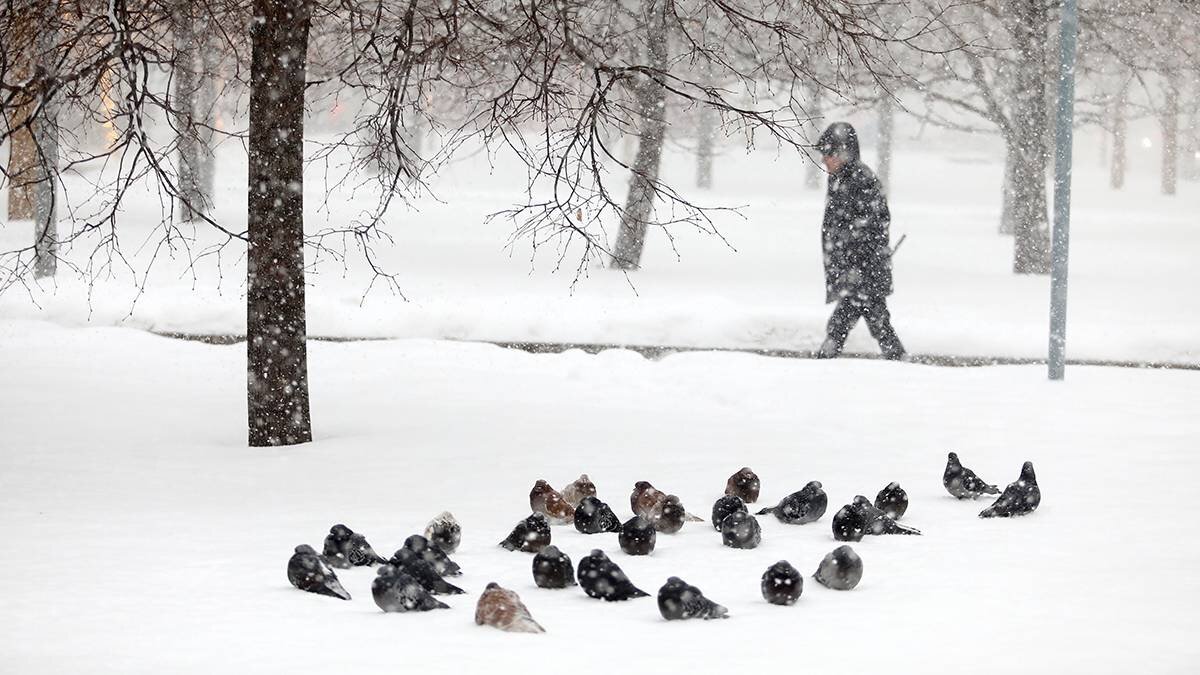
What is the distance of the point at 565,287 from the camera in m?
16.7

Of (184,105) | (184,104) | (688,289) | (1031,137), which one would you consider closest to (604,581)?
(184,104)

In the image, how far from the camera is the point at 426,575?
4273mm

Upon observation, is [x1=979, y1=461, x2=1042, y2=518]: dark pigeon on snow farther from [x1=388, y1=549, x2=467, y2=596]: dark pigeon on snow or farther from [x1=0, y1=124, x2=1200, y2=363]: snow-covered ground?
[x1=0, y1=124, x2=1200, y2=363]: snow-covered ground

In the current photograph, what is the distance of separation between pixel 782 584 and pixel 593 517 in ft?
4.26

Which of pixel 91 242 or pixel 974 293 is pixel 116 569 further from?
pixel 91 242

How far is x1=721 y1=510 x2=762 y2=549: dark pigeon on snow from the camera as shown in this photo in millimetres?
4992

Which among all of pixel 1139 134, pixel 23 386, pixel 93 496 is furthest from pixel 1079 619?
pixel 1139 134

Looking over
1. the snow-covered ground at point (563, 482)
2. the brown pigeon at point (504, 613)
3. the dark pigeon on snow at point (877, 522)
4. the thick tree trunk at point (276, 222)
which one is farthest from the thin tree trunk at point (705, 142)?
the brown pigeon at point (504, 613)

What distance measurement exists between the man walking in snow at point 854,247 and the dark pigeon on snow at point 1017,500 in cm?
575

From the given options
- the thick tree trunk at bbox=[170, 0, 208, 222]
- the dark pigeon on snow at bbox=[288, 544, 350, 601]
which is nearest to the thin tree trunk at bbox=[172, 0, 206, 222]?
the thick tree trunk at bbox=[170, 0, 208, 222]

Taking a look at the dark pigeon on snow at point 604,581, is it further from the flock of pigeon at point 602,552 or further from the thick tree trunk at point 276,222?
the thick tree trunk at point 276,222

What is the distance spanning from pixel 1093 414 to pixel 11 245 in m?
16.1

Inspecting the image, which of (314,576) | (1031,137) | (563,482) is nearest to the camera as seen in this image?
(314,576)

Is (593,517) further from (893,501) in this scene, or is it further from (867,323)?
(867,323)
